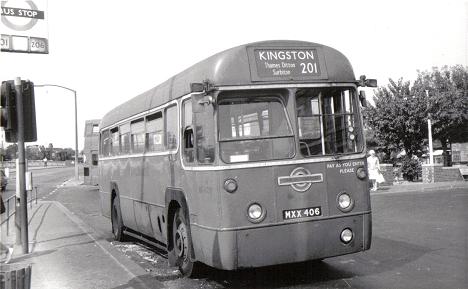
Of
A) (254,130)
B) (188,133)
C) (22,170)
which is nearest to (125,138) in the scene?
(22,170)

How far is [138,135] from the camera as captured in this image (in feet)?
32.8

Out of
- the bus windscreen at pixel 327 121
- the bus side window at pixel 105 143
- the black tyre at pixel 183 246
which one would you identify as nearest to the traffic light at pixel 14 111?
the black tyre at pixel 183 246

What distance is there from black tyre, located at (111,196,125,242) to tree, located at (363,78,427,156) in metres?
23.5

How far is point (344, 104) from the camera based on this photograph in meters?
6.82

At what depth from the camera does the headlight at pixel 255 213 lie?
6.25 m

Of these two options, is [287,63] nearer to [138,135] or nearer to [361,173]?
[361,173]

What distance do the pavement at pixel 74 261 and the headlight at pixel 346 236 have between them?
90.5 inches

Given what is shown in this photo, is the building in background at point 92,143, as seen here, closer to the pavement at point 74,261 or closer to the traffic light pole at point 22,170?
the pavement at point 74,261

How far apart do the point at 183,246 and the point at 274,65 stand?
276cm

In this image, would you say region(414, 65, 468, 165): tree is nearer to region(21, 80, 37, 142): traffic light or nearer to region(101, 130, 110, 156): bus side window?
region(101, 130, 110, 156): bus side window

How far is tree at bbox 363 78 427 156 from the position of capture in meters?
32.2

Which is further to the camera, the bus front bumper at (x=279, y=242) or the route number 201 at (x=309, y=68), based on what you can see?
the route number 201 at (x=309, y=68)

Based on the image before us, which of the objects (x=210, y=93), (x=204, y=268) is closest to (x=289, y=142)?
(x=210, y=93)

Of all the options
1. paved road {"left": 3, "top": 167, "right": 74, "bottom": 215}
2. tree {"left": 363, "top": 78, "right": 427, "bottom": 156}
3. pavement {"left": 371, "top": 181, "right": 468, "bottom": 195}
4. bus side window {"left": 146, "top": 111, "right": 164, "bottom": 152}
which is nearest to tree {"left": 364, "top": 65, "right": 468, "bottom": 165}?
tree {"left": 363, "top": 78, "right": 427, "bottom": 156}
